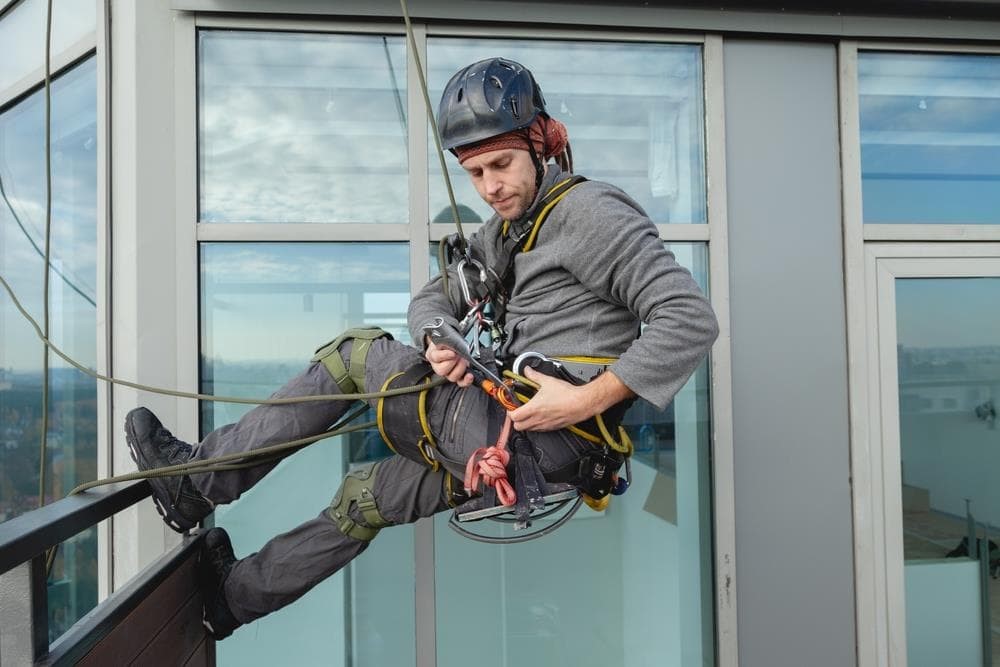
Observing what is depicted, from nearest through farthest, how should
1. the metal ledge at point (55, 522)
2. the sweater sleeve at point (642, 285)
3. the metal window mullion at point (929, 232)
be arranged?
the metal ledge at point (55, 522)
the sweater sleeve at point (642, 285)
the metal window mullion at point (929, 232)

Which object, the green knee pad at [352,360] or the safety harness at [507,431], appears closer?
the safety harness at [507,431]

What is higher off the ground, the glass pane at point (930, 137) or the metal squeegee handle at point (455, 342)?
the glass pane at point (930, 137)

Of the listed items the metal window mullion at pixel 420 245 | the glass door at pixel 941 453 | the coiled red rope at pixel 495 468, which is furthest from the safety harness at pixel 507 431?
the glass door at pixel 941 453

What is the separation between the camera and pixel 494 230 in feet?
5.92

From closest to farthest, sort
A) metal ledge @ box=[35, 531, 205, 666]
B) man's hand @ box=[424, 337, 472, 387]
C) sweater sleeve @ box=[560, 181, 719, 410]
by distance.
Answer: metal ledge @ box=[35, 531, 205, 666] < sweater sleeve @ box=[560, 181, 719, 410] < man's hand @ box=[424, 337, 472, 387]

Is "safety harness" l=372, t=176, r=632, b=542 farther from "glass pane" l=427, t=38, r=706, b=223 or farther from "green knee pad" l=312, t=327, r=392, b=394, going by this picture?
"glass pane" l=427, t=38, r=706, b=223

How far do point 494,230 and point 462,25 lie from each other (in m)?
0.98

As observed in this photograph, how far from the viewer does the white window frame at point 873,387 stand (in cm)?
243

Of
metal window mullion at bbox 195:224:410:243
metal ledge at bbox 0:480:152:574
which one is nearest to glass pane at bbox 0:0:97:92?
metal window mullion at bbox 195:224:410:243

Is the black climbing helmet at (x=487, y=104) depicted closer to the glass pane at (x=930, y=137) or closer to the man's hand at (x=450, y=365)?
the man's hand at (x=450, y=365)

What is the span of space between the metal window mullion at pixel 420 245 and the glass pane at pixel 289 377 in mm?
44

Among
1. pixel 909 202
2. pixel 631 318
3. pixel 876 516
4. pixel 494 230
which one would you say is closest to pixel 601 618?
pixel 876 516

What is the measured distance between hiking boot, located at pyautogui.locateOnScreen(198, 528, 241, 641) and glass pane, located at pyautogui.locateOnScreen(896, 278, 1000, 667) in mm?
2460

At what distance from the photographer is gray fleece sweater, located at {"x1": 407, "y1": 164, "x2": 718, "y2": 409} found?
1.43 metres
